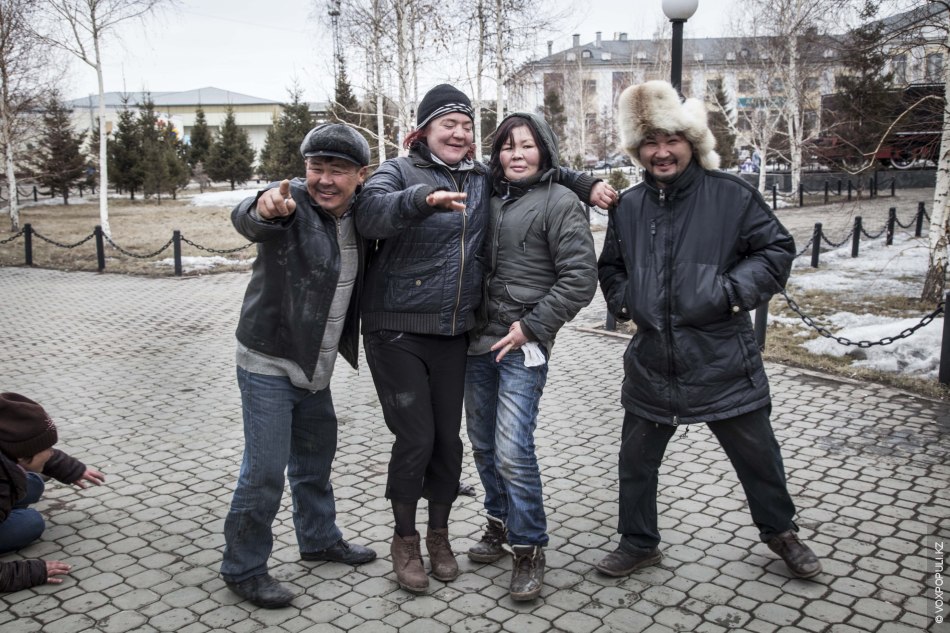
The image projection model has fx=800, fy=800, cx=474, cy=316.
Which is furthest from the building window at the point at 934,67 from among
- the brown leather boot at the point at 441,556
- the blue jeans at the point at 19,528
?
the blue jeans at the point at 19,528

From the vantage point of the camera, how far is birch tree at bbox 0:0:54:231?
22.0 meters

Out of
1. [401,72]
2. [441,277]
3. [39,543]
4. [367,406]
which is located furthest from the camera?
[401,72]

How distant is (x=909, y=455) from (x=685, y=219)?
2.93 m

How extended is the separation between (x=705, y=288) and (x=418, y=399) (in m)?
1.29

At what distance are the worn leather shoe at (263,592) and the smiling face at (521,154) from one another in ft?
6.69

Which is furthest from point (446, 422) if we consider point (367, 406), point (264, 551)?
point (367, 406)

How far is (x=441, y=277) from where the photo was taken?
11.1 ft

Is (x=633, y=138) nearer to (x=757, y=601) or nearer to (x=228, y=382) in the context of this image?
(x=757, y=601)

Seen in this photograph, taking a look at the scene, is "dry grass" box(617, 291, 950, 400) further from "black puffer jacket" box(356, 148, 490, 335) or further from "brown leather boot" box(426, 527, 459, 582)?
"black puffer jacket" box(356, 148, 490, 335)

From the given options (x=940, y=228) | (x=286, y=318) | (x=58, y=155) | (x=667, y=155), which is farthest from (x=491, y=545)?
(x=58, y=155)

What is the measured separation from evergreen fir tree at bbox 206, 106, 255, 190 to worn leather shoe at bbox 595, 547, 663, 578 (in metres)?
42.3

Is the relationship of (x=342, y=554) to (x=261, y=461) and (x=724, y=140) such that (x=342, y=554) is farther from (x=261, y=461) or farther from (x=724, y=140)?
(x=724, y=140)

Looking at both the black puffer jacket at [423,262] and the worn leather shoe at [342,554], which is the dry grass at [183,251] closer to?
the black puffer jacket at [423,262]

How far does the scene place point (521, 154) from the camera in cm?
348
